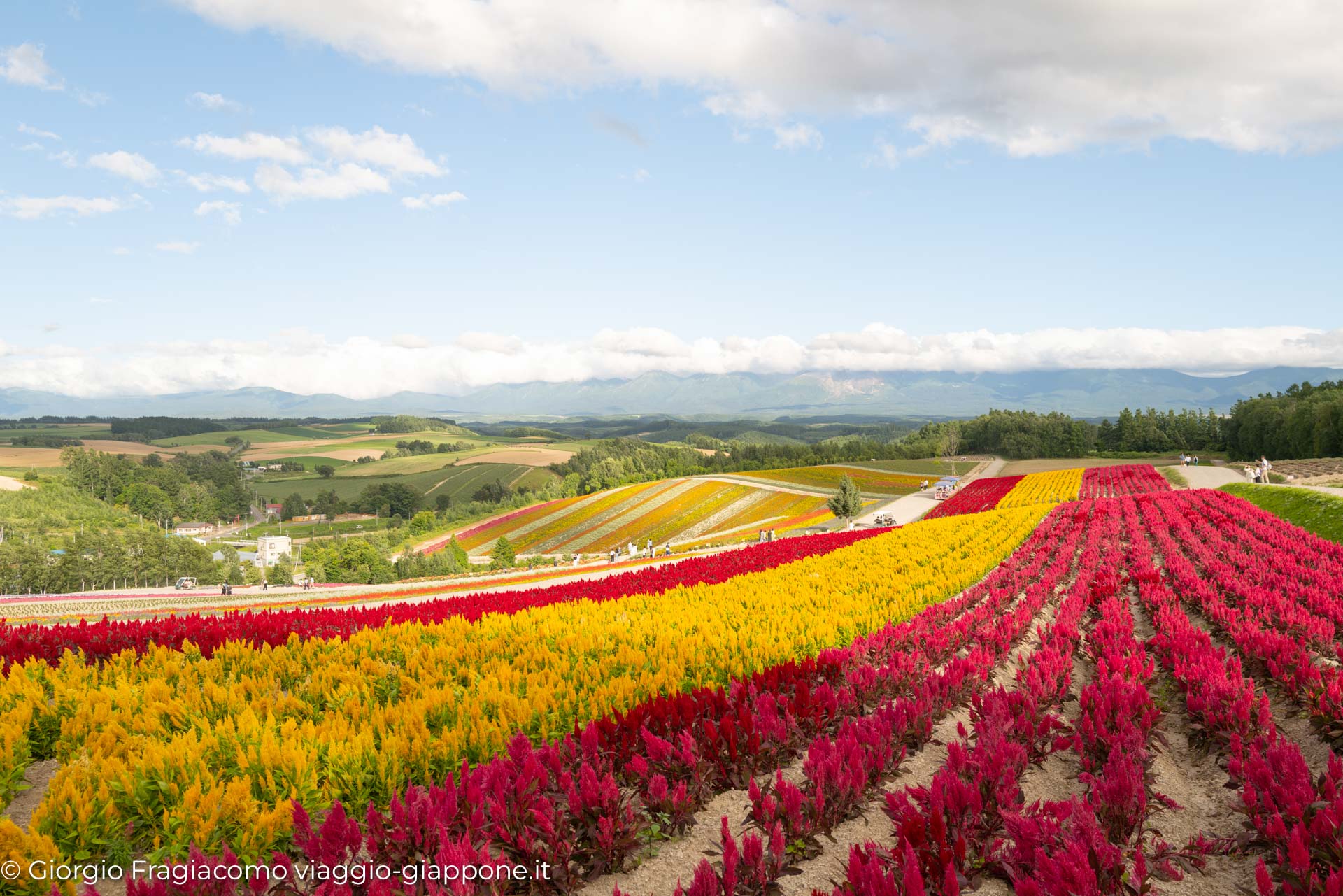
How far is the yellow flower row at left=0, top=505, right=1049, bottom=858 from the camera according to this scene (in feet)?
13.7

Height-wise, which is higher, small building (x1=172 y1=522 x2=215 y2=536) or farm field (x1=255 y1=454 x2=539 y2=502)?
farm field (x1=255 y1=454 x2=539 y2=502)

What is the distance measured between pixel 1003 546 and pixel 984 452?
106 metres

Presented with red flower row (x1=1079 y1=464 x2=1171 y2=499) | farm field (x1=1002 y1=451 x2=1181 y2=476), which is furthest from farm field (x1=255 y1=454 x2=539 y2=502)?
red flower row (x1=1079 y1=464 x2=1171 y2=499)

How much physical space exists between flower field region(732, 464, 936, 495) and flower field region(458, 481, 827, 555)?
332 cm

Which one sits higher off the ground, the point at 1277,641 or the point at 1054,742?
the point at 1277,641

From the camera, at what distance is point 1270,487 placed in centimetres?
2938

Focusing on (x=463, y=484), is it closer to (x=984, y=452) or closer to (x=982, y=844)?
(x=984, y=452)

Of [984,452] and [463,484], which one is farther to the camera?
[463,484]

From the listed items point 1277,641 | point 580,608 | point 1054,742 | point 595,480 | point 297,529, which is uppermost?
point 1277,641

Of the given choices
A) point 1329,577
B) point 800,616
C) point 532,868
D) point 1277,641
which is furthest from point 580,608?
point 1329,577

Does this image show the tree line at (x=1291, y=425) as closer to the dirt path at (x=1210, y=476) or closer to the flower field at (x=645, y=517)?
the dirt path at (x=1210, y=476)

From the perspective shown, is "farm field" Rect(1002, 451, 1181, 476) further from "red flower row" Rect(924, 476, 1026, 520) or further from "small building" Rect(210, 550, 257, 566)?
"small building" Rect(210, 550, 257, 566)

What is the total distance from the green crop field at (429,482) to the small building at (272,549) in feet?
106

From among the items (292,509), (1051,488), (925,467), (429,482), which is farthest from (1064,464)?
(292,509)
